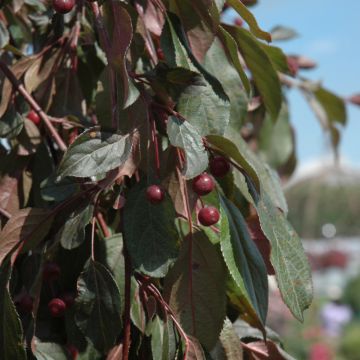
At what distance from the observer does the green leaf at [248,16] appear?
28.3 inches

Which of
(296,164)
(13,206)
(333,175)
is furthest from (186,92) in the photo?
(333,175)

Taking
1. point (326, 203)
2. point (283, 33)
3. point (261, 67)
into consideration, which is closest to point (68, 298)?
point (261, 67)

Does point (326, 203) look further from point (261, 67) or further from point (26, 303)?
point (26, 303)

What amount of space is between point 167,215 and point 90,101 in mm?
331

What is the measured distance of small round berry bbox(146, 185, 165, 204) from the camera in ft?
2.23

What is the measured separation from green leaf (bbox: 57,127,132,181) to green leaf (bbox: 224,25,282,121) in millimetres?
234

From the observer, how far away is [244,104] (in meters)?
0.91

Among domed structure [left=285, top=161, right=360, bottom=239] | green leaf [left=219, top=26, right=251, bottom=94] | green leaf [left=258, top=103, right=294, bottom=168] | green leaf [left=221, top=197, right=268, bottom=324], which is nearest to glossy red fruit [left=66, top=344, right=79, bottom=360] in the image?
green leaf [left=221, top=197, right=268, bottom=324]

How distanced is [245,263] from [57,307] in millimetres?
203

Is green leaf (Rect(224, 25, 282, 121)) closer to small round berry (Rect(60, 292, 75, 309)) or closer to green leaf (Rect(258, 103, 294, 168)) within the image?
small round berry (Rect(60, 292, 75, 309))

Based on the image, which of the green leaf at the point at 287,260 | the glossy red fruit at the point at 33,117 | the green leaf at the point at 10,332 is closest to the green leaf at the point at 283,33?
the glossy red fruit at the point at 33,117

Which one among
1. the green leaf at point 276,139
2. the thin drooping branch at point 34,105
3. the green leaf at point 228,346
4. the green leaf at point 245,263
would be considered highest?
the thin drooping branch at point 34,105

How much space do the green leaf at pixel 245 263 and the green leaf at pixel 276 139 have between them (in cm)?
69

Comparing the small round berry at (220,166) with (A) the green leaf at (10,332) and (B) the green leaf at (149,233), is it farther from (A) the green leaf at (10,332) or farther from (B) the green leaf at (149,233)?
(A) the green leaf at (10,332)
